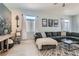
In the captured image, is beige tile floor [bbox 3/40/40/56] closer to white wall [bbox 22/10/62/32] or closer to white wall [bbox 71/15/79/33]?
white wall [bbox 22/10/62/32]

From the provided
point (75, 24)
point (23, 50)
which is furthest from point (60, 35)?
point (23, 50)

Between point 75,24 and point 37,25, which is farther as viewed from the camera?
point 37,25

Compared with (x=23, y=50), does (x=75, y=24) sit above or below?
above

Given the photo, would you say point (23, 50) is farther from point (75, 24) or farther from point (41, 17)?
point (75, 24)

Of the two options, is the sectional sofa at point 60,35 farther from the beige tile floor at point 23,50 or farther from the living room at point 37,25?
the beige tile floor at point 23,50

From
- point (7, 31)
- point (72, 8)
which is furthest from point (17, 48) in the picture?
point (72, 8)

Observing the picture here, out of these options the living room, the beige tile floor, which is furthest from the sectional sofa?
the beige tile floor

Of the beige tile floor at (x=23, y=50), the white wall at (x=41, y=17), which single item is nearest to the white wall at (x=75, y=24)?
the white wall at (x=41, y=17)

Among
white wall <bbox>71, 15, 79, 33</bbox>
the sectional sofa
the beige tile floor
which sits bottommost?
the beige tile floor

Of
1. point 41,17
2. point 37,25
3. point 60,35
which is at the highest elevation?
point 41,17

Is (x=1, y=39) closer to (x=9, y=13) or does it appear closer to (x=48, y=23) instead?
(x=9, y=13)

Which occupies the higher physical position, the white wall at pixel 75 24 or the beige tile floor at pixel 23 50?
the white wall at pixel 75 24

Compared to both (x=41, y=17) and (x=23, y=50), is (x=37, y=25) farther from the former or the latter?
(x=23, y=50)

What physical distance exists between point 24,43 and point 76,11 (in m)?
→ 1.52
